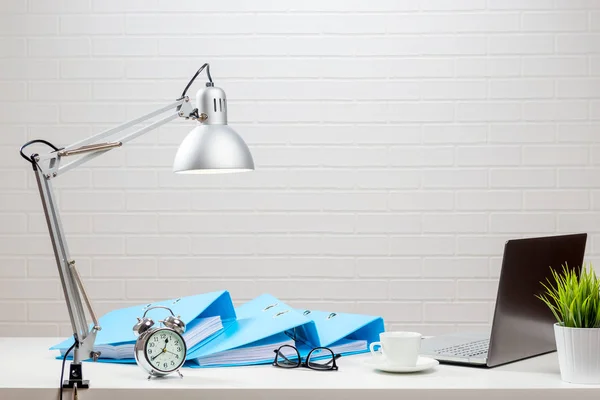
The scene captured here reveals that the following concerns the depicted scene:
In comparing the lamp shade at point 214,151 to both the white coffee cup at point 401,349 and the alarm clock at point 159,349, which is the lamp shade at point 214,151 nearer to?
the alarm clock at point 159,349

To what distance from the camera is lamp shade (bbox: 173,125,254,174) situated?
1.71 metres

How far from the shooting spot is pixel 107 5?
323cm

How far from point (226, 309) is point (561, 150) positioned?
1.82m

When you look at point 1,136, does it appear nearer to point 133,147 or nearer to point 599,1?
point 133,147

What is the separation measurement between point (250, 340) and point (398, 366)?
0.33 m

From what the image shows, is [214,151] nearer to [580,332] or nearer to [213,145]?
[213,145]

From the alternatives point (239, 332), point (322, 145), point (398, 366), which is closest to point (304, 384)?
point (398, 366)

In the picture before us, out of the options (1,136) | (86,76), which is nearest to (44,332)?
(1,136)

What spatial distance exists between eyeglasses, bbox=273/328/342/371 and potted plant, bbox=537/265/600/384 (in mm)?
438

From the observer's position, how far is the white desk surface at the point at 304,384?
4.74ft

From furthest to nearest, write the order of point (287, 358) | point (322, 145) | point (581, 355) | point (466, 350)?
1. point (322, 145)
2. point (466, 350)
3. point (287, 358)
4. point (581, 355)

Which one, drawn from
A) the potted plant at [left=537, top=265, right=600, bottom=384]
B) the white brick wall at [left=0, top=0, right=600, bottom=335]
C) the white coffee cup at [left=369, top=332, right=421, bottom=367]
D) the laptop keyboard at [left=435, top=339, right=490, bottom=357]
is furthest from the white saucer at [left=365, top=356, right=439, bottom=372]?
the white brick wall at [left=0, top=0, right=600, bottom=335]

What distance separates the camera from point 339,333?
1.89 meters

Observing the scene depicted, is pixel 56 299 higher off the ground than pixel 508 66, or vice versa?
pixel 508 66
